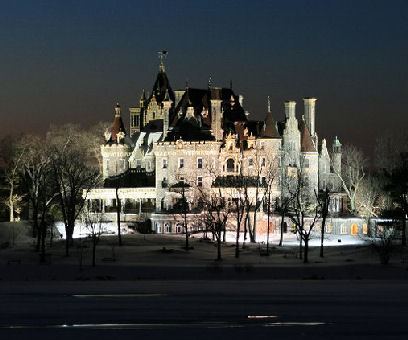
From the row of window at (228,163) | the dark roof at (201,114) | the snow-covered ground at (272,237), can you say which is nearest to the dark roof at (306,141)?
the row of window at (228,163)

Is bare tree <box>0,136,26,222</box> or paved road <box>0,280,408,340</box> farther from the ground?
bare tree <box>0,136,26,222</box>

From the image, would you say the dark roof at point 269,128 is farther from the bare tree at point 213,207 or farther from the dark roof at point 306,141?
the bare tree at point 213,207

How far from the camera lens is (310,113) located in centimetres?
14338

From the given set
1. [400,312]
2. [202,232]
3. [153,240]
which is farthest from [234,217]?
[400,312]

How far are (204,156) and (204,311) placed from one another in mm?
87149

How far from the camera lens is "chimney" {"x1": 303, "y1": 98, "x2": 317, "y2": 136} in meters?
142

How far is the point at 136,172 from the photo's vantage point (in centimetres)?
14688

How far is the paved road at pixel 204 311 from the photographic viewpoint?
4097 cm

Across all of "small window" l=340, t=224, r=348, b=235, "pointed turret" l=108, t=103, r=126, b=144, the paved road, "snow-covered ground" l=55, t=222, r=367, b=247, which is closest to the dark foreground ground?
the paved road

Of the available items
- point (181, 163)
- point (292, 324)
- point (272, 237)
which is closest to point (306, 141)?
point (181, 163)

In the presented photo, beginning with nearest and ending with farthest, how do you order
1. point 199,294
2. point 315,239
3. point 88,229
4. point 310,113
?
point 199,294, point 315,239, point 88,229, point 310,113

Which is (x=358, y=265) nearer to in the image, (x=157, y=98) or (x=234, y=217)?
(x=234, y=217)

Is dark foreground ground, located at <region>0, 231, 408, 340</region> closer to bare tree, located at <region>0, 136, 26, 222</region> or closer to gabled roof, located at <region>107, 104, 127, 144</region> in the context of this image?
bare tree, located at <region>0, 136, 26, 222</region>

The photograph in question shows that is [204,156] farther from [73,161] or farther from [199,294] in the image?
[199,294]
